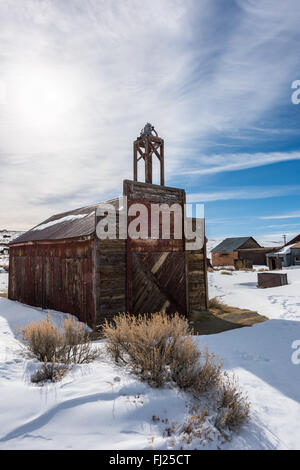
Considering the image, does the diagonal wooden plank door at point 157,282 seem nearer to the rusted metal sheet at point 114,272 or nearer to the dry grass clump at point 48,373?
the rusted metal sheet at point 114,272

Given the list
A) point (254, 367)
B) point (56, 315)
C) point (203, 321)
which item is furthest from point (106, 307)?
point (254, 367)

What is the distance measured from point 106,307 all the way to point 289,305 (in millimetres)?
7204

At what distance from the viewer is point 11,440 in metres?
2.73

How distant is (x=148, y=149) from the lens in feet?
36.9

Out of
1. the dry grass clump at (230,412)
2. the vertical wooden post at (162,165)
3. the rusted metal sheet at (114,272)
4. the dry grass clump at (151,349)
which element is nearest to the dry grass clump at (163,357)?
the dry grass clump at (151,349)

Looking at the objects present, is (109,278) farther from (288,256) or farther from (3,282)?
(288,256)

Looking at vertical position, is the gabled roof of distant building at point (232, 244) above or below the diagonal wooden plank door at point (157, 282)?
above

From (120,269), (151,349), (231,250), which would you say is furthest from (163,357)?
(231,250)

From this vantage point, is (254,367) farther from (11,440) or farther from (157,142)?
(157,142)

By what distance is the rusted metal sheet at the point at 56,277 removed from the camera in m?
8.48

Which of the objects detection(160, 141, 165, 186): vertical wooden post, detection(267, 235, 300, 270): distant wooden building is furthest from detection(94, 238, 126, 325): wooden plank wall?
detection(267, 235, 300, 270): distant wooden building

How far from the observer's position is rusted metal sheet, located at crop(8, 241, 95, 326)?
334 inches
